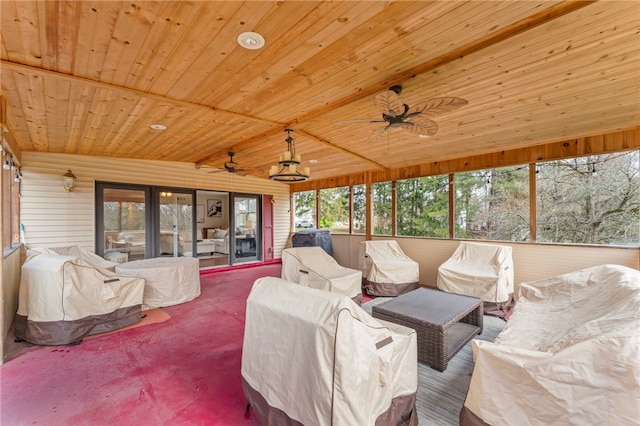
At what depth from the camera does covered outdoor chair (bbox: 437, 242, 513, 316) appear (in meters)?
4.10

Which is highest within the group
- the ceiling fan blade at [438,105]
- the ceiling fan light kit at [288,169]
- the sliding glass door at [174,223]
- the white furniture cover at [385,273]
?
the ceiling fan blade at [438,105]

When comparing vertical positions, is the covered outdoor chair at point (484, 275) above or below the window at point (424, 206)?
below

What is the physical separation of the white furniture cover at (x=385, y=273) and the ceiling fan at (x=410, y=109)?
2.83m

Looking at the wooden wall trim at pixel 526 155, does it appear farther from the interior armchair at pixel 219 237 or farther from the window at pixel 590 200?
the interior armchair at pixel 219 237

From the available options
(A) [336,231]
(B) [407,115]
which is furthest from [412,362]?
(A) [336,231]

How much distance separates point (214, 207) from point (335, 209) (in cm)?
409

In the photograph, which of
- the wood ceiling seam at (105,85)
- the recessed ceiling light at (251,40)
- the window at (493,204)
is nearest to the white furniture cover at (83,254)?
the wood ceiling seam at (105,85)

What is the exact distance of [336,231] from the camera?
27.5 feet

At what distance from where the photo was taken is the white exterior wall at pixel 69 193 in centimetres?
501

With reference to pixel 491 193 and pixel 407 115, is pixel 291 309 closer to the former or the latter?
pixel 407 115

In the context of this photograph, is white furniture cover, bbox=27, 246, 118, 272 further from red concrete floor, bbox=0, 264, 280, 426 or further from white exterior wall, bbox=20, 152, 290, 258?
red concrete floor, bbox=0, 264, 280, 426

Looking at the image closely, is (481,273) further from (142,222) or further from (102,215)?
(102,215)

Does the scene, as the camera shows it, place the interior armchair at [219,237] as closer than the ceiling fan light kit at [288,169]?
No

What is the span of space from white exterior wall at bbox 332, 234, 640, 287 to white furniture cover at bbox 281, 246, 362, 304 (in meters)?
2.37
